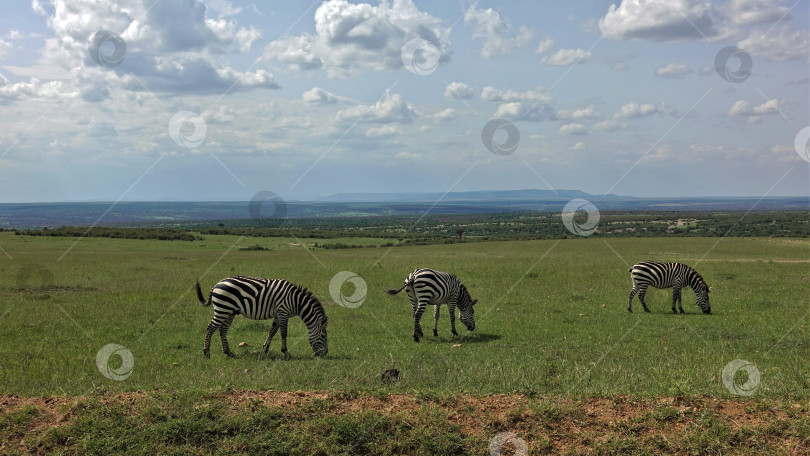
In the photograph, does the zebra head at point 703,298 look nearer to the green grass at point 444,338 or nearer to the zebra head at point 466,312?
the green grass at point 444,338

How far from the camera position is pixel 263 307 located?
584 inches

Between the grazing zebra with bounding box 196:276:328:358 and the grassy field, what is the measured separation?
50 cm

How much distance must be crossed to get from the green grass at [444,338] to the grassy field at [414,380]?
10 centimetres

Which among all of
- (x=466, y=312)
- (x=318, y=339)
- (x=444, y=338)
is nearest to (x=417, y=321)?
(x=444, y=338)

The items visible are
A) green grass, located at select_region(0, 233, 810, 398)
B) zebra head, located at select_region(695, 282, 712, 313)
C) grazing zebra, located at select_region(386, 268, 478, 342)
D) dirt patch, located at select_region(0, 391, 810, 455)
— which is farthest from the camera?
→ zebra head, located at select_region(695, 282, 712, 313)

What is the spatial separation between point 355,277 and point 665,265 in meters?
15.4

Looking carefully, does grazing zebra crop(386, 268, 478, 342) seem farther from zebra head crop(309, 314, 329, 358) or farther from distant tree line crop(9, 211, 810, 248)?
distant tree line crop(9, 211, 810, 248)

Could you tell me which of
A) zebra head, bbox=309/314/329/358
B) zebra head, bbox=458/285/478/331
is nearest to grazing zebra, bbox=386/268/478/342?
zebra head, bbox=458/285/478/331

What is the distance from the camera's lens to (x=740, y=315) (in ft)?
71.3

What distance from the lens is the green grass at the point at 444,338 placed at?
11141mm

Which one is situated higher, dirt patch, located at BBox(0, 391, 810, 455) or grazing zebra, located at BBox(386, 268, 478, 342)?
grazing zebra, located at BBox(386, 268, 478, 342)

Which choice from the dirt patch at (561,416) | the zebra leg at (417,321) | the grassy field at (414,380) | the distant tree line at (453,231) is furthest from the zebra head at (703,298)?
the distant tree line at (453,231)

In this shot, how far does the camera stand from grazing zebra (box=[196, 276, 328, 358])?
14766 millimetres

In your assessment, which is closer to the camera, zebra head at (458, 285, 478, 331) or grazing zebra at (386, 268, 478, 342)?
grazing zebra at (386, 268, 478, 342)
